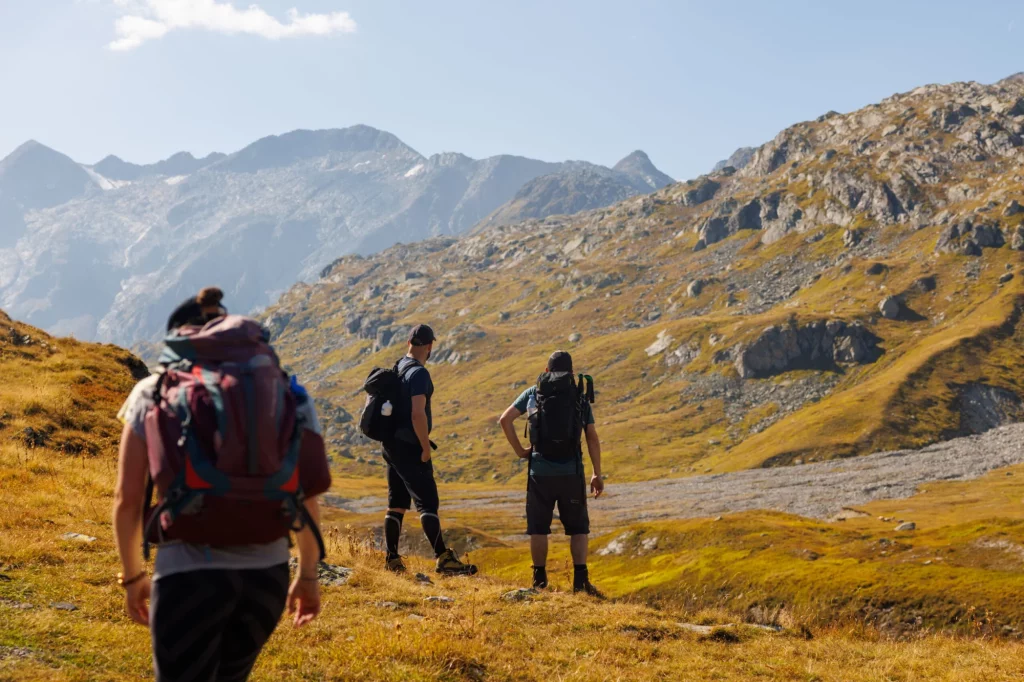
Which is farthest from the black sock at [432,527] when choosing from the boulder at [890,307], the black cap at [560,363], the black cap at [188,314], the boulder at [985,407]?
the boulder at [890,307]

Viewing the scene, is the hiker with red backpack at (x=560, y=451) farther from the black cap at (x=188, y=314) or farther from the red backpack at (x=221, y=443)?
the red backpack at (x=221, y=443)

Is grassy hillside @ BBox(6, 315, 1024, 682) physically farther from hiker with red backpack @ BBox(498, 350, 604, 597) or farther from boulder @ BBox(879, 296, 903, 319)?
boulder @ BBox(879, 296, 903, 319)

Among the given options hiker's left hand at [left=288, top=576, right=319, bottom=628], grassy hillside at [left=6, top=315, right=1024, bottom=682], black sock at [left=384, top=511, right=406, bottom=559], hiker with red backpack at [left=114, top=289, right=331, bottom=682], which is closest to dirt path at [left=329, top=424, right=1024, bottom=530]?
grassy hillside at [left=6, top=315, right=1024, bottom=682]

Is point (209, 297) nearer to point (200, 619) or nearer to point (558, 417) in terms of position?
point (200, 619)

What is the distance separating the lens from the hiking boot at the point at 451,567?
14383 millimetres

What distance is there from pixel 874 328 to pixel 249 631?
20347cm

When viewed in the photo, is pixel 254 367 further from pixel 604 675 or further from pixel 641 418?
pixel 641 418

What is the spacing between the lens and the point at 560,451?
12.9 metres

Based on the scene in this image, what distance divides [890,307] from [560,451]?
204 meters

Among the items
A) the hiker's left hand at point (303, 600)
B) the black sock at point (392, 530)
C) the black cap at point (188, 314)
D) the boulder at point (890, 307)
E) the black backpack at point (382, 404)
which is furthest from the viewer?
the boulder at point (890, 307)

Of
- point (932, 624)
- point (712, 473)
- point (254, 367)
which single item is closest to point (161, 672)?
point (254, 367)

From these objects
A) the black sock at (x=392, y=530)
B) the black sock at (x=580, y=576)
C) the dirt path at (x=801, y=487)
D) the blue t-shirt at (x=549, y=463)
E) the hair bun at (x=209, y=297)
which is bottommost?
the dirt path at (x=801, y=487)

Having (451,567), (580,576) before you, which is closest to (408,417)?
(451,567)

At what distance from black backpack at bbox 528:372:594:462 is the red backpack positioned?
27.8 feet
